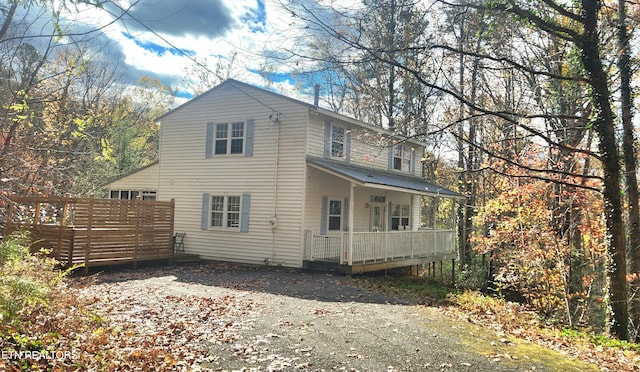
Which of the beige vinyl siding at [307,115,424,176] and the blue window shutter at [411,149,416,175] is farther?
the blue window shutter at [411,149,416,175]

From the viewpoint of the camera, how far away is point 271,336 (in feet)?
21.4

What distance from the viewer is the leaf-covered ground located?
5.11 m

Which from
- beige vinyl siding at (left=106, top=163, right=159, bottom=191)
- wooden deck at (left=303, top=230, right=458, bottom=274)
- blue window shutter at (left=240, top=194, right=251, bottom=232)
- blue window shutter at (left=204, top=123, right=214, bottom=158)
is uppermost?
blue window shutter at (left=204, top=123, right=214, bottom=158)

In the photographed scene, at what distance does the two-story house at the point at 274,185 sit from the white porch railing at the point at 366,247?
4 cm

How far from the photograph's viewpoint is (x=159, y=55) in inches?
369

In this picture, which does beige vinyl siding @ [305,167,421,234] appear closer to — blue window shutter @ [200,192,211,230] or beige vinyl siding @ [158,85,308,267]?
beige vinyl siding @ [158,85,308,267]

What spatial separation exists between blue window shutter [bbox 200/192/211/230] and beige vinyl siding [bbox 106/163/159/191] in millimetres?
3011

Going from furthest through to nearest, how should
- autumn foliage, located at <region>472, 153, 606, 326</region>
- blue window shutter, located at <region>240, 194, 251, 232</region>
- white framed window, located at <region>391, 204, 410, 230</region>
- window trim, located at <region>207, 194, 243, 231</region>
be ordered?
white framed window, located at <region>391, 204, 410, 230</region>
window trim, located at <region>207, 194, 243, 231</region>
blue window shutter, located at <region>240, 194, 251, 232</region>
autumn foliage, located at <region>472, 153, 606, 326</region>

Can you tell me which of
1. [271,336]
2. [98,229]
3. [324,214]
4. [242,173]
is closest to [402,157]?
[324,214]

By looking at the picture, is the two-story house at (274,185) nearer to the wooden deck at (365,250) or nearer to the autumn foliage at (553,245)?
the wooden deck at (365,250)

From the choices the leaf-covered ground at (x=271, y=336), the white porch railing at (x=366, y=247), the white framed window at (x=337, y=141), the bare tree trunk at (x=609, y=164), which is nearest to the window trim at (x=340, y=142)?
the white framed window at (x=337, y=141)

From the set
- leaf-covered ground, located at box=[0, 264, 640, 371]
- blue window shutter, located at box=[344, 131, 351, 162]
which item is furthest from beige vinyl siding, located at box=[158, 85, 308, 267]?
leaf-covered ground, located at box=[0, 264, 640, 371]

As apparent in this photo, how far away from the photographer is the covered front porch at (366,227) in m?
13.8

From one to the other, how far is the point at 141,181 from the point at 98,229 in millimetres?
6191
